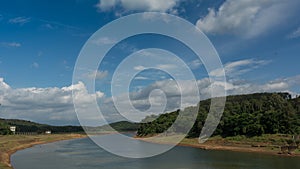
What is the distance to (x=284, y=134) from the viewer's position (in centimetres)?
5903

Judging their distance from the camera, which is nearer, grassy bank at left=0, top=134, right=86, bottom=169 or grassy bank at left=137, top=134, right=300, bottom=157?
grassy bank at left=0, top=134, right=86, bottom=169

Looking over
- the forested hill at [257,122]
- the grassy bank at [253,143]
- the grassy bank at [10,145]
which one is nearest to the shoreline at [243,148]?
the grassy bank at [253,143]

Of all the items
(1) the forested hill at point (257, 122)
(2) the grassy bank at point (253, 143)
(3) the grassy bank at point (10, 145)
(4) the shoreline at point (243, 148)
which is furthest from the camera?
(1) the forested hill at point (257, 122)

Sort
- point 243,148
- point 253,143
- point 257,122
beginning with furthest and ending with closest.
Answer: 1. point 257,122
2. point 253,143
3. point 243,148

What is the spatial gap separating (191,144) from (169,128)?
2678 centimetres

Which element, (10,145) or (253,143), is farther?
(10,145)

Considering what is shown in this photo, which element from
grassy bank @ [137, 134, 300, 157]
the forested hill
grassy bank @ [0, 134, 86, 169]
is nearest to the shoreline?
grassy bank @ [137, 134, 300, 157]

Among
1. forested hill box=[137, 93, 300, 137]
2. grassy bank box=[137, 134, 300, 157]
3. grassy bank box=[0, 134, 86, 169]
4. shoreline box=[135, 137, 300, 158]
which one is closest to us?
grassy bank box=[0, 134, 86, 169]

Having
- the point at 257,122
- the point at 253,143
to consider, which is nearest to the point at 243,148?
the point at 253,143

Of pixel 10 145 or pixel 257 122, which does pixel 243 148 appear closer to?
pixel 257 122

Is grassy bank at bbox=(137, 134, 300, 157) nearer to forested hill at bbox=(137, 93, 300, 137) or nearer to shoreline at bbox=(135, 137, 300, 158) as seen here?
shoreline at bbox=(135, 137, 300, 158)

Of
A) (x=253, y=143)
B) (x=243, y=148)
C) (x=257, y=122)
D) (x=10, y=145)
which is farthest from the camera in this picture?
(x=10, y=145)

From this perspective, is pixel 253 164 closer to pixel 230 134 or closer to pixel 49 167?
pixel 49 167

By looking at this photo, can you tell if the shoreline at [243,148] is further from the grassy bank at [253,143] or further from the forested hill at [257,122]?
the forested hill at [257,122]
